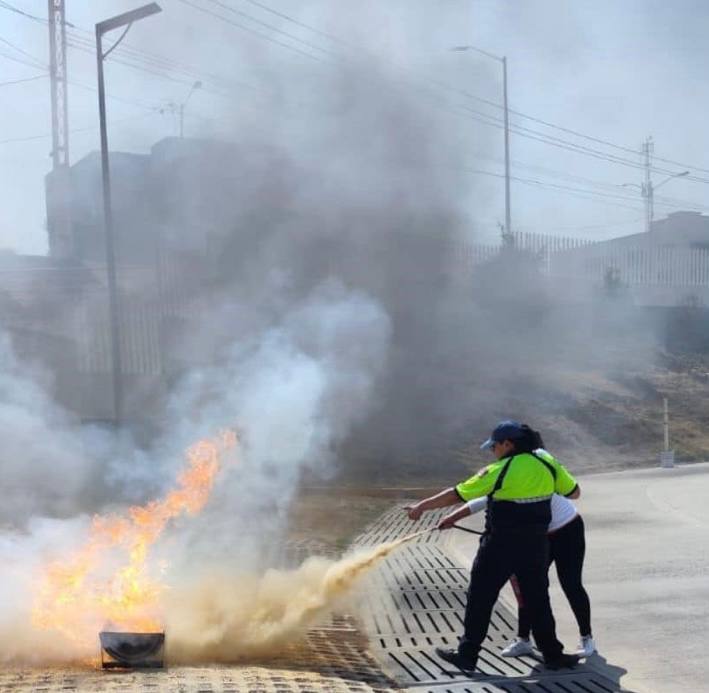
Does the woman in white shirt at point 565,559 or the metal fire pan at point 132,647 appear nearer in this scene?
the metal fire pan at point 132,647

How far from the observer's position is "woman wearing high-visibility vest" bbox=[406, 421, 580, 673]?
15.9 feet

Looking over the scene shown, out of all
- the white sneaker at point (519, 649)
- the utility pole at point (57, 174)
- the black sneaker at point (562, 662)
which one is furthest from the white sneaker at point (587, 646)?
the utility pole at point (57, 174)

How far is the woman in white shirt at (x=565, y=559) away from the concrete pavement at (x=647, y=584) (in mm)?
259

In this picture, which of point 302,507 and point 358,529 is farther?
point 302,507

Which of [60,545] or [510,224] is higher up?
[510,224]

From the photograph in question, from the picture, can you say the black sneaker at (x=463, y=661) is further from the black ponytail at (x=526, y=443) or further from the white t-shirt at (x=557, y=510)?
the black ponytail at (x=526, y=443)

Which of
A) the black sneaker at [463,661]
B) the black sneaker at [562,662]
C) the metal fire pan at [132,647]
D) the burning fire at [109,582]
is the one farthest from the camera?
the burning fire at [109,582]

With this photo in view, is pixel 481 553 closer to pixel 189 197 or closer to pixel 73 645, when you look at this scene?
pixel 73 645

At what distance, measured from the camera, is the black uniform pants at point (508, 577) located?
4832 mm

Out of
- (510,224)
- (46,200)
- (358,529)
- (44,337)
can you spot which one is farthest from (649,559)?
(510,224)

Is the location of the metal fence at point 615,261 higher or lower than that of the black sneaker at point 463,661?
higher

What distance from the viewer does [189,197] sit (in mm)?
16141

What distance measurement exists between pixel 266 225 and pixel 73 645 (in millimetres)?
11771

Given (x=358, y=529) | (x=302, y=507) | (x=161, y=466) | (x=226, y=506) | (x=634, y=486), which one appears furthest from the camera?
(x=634, y=486)
